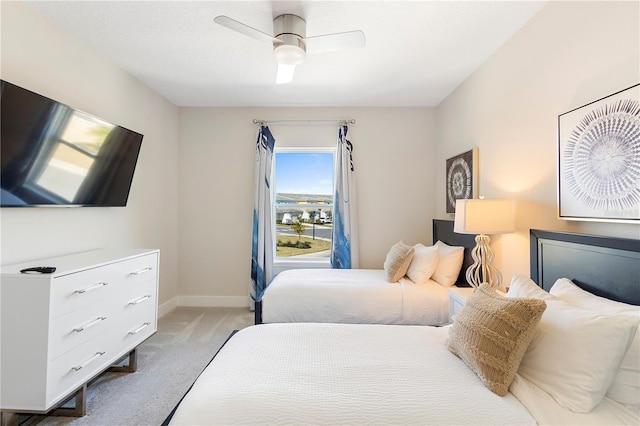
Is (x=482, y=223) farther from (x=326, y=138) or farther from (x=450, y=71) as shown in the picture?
(x=326, y=138)

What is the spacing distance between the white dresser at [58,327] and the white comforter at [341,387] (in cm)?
99

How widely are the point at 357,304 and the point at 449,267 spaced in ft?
3.16

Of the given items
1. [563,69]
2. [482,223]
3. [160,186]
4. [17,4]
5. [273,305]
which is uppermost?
[17,4]

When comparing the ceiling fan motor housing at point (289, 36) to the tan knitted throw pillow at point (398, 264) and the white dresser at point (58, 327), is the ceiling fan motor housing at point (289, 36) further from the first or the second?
the tan knitted throw pillow at point (398, 264)

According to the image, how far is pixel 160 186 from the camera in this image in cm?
368

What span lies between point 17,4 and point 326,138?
117 inches

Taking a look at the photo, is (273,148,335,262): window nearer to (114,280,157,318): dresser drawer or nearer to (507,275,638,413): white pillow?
(114,280,157,318): dresser drawer

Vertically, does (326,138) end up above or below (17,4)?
below

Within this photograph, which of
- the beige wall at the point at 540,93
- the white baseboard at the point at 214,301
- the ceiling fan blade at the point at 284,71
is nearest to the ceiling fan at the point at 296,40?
the ceiling fan blade at the point at 284,71

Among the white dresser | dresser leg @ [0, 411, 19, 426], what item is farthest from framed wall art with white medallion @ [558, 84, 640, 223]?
dresser leg @ [0, 411, 19, 426]

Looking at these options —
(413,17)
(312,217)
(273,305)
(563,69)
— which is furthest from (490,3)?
(312,217)

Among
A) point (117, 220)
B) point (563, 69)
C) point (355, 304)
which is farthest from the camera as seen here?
point (117, 220)

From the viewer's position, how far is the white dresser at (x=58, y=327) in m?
1.61

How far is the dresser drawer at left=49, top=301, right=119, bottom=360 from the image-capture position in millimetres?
1659
